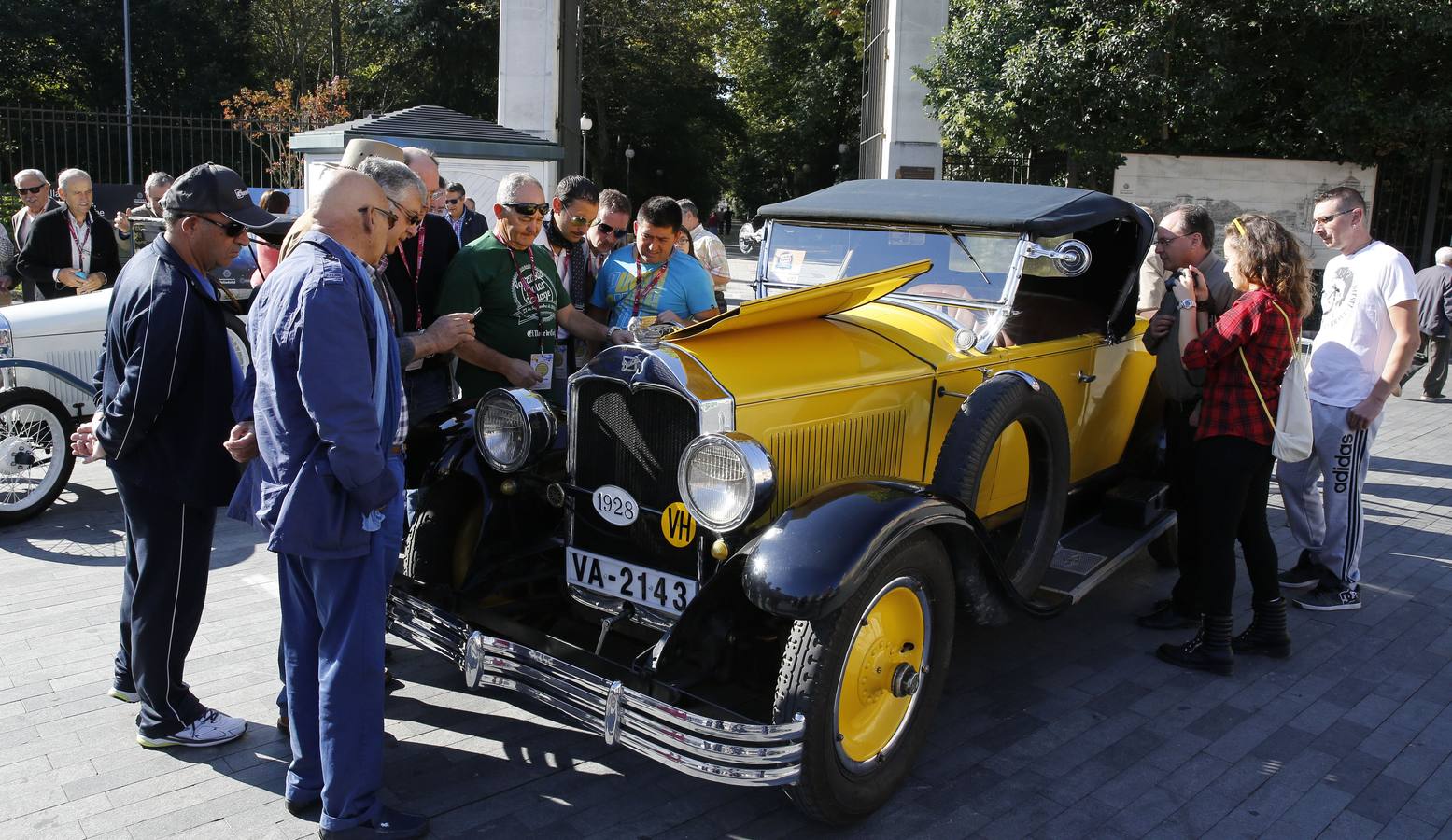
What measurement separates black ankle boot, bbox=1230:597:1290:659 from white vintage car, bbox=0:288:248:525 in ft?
16.7

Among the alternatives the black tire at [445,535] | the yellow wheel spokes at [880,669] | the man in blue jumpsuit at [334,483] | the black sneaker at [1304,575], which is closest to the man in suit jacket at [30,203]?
the black tire at [445,535]

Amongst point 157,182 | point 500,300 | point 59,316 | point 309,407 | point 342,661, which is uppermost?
point 157,182

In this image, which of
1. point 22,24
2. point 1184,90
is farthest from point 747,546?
point 22,24

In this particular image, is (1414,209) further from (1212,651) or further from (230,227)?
(230,227)

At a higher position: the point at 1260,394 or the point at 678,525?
the point at 1260,394

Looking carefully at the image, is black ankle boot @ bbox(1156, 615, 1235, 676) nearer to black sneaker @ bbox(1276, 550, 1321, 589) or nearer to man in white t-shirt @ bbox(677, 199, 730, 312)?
black sneaker @ bbox(1276, 550, 1321, 589)

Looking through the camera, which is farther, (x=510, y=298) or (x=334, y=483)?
(x=510, y=298)

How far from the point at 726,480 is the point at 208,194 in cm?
182

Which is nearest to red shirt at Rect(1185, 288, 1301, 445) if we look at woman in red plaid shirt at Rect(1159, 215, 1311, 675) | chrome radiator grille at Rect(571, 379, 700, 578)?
woman in red plaid shirt at Rect(1159, 215, 1311, 675)

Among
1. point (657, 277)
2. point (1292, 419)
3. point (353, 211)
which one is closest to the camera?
point (353, 211)

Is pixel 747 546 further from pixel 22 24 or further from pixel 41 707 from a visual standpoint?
pixel 22 24

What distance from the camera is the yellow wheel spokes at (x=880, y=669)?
2961mm

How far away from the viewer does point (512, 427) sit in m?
Result: 3.53

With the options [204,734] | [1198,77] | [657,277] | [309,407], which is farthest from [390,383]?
[1198,77]
